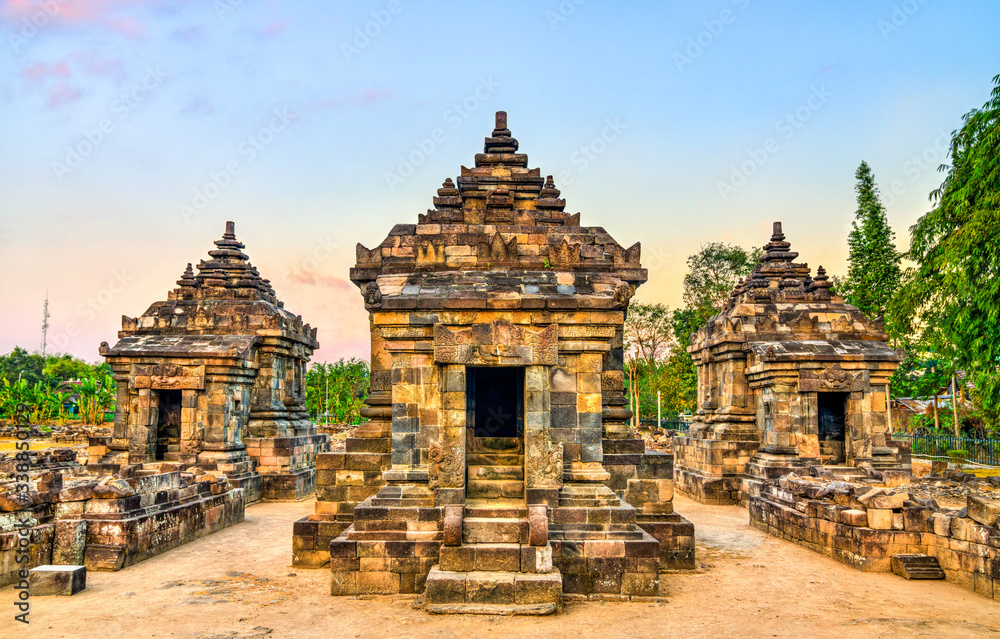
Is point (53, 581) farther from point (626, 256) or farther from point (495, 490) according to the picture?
point (626, 256)

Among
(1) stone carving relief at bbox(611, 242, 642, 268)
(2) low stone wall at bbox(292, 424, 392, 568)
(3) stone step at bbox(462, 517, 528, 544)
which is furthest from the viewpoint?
(1) stone carving relief at bbox(611, 242, 642, 268)

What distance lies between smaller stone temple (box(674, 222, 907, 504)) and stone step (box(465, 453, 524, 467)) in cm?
838

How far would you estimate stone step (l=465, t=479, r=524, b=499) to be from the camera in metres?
8.91

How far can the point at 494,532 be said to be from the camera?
7.91 m

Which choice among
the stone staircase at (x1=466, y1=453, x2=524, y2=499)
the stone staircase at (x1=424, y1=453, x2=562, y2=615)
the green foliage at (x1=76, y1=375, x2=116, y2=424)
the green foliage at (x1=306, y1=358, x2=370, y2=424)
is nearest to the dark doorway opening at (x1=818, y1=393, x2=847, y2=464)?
the stone staircase at (x1=466, y1=453, x2=524, y2=499)

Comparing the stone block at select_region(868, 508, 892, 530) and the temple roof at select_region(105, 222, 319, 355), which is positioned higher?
the temple roof at select_region(105, 222, 319, 355)

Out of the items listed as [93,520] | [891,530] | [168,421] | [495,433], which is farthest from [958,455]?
[93,520]

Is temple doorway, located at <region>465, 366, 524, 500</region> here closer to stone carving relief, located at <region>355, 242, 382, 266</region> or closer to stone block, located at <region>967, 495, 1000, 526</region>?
stone carving relief, located at <region>355, 242, 382, 266</region>

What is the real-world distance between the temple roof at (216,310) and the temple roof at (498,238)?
734 centimetres

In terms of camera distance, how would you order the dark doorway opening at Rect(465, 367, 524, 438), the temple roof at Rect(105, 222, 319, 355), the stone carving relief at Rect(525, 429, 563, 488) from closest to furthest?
the stone carving relief at Rect(525, 429, 563, 488) → the dark doorway opening at Rect(465, 367, 524, 438) → the temple roof at Rect(105, 222, 319, 355)

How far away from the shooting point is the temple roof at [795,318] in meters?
16.4

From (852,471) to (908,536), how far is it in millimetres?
5827

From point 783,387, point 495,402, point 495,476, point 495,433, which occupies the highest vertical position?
point 783,387

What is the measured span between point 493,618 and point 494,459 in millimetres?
2926
